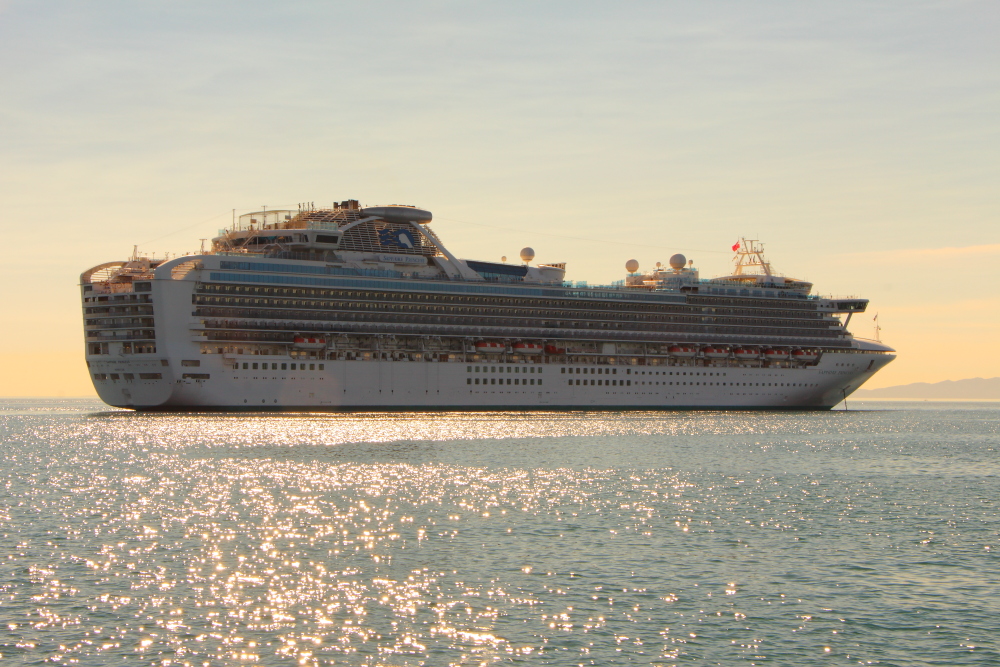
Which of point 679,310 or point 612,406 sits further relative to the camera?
point 679,310

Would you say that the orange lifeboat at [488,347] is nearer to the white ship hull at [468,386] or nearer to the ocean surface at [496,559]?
the white ship hull at [468,386]

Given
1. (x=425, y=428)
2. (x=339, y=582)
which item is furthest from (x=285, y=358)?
(x=339, y=582)

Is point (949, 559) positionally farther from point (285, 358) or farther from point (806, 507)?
point (285, 358)

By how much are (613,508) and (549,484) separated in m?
7.60

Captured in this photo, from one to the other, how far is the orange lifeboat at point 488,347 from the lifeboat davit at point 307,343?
17.6 meters

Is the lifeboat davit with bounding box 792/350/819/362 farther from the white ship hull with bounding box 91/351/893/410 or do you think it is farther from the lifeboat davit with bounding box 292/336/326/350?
the lifeboat davit with bounding box 292/336/326/350

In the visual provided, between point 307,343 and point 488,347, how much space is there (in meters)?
20.4

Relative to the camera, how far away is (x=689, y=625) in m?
24.8

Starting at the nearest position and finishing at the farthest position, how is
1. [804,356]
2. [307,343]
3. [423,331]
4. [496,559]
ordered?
[496,559]
[307,343]
[423,331]
[804,356]

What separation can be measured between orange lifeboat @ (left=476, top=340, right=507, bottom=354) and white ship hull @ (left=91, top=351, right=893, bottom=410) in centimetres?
157

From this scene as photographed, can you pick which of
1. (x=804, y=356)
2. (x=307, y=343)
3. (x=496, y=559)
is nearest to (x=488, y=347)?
(x=307, y=343)

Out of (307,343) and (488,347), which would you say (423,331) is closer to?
(488,347)

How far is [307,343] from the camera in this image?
98.2 m

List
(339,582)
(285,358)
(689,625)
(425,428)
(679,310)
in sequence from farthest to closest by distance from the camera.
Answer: (679,310) → (285,358) → (425,428) → (339,582) → (689,625)
